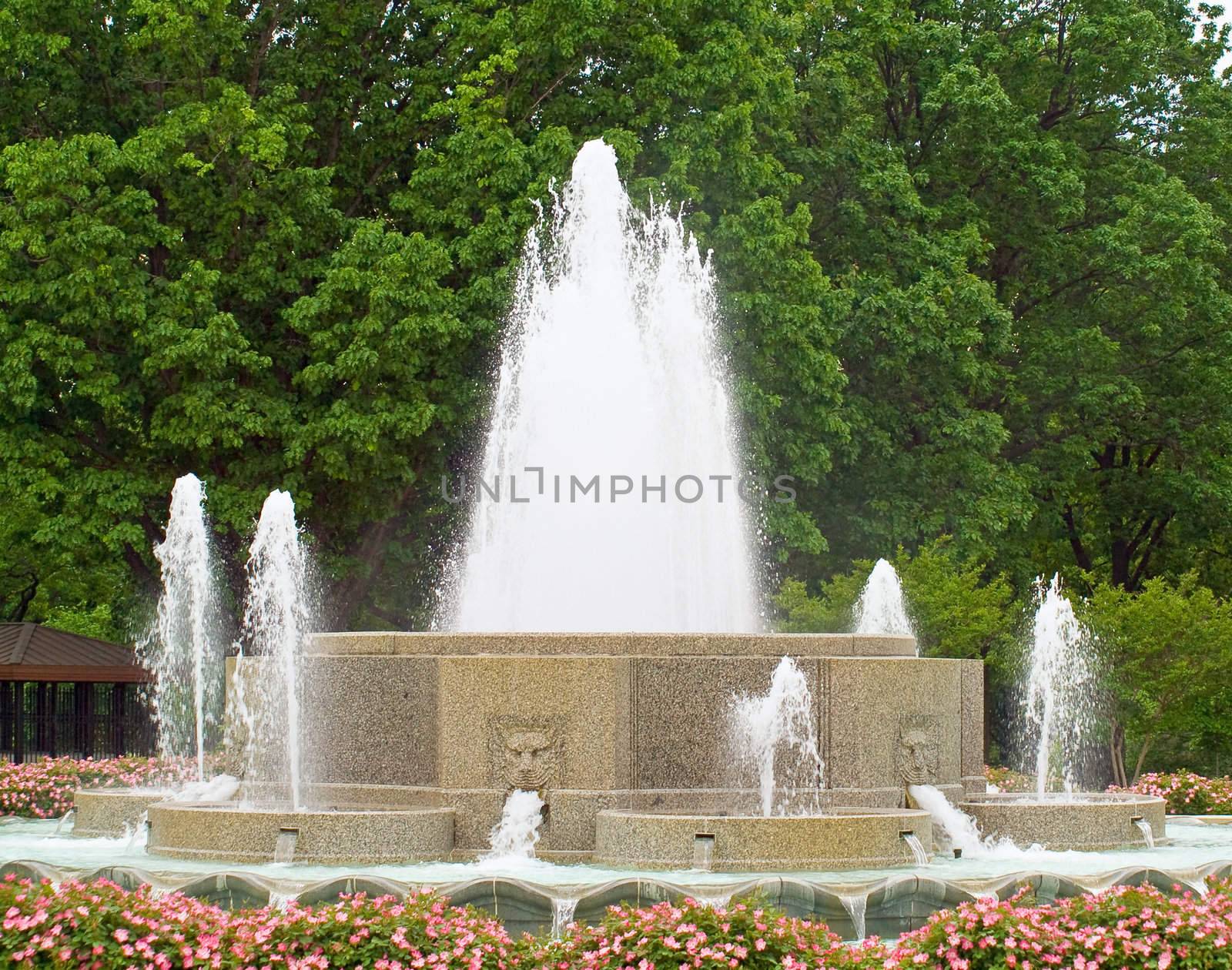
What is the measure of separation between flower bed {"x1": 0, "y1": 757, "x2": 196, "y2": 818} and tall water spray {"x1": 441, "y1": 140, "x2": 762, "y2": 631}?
11.0 ft

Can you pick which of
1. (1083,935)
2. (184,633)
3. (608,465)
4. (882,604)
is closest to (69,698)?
(184,633)

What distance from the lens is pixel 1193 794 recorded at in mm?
18500

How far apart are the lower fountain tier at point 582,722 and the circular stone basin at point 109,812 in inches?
59.2

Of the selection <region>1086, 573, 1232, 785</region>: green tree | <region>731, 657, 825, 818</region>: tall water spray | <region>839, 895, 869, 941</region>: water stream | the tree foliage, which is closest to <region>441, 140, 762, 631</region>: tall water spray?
<region>731, 657, 825, 818</region>: tall water spray

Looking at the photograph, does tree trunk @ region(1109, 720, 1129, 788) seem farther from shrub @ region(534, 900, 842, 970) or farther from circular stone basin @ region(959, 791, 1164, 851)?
shrub @ region(534, 900, 842, 970)

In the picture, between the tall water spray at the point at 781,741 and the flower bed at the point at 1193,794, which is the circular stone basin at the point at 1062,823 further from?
the flower bed at the point at 1193,794

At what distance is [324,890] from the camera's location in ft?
31.1

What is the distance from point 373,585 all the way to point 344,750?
14.8 m

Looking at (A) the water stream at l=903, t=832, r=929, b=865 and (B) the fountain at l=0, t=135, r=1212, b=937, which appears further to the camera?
(A) the water stream at l=903, t=832, r=929, b=865

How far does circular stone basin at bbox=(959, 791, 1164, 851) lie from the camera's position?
13.3m

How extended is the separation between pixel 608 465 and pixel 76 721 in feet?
40.6

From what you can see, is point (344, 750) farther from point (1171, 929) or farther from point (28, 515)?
point (28, 515)

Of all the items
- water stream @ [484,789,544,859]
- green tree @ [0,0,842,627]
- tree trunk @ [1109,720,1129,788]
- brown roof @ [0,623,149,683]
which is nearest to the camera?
water stream @ [484,789,544,859]

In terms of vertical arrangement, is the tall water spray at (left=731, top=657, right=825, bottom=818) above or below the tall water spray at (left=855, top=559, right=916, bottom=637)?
below
